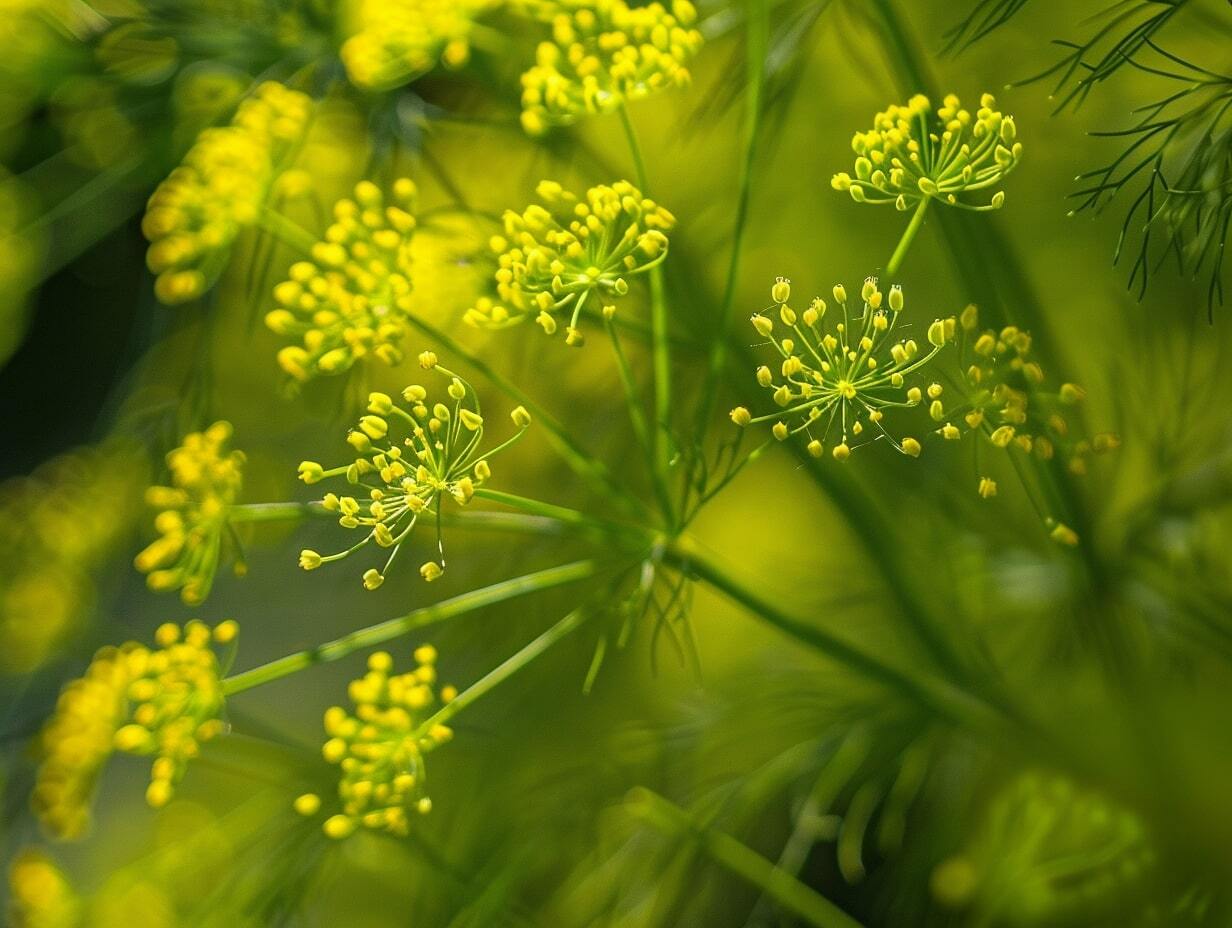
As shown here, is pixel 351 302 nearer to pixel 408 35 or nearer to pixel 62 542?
pixel 408 35

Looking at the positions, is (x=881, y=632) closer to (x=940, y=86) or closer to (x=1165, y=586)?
(x=1165, y=586)

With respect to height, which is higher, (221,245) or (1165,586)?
(221,245)

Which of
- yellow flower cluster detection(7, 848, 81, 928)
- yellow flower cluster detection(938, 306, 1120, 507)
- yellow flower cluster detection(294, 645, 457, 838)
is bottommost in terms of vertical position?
yellow flower cluster detection(7, 848, 81, 928)

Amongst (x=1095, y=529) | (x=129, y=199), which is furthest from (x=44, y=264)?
(x=1095, y=529)

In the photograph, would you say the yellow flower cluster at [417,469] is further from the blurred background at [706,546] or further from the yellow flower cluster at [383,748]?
the blurred background at [706,546]

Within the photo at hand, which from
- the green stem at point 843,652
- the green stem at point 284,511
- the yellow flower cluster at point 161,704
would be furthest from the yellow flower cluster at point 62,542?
the green stem at point 843,652

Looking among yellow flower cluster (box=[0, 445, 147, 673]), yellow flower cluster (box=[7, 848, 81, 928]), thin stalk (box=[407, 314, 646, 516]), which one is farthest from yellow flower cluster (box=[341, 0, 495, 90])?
yellow flower cluster (box=[7, 848, 81, 928])

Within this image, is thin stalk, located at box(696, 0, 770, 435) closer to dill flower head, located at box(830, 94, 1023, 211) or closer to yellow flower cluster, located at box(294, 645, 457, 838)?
dill flower head, located at box(830, 94, 1023, 211)
